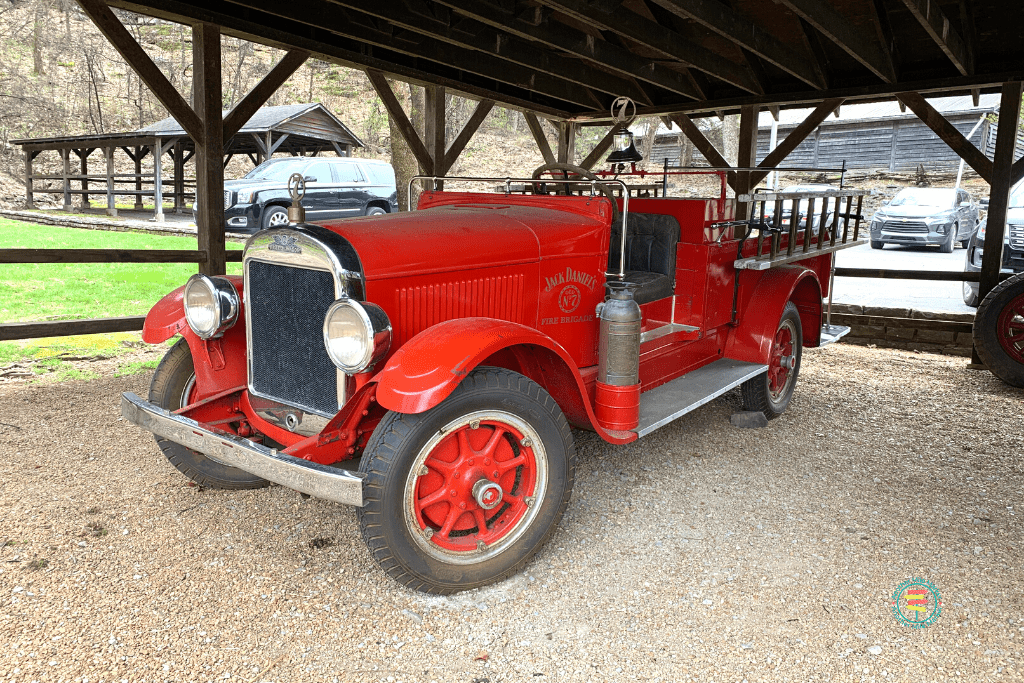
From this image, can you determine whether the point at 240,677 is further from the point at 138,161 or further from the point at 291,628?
the point at 138,161

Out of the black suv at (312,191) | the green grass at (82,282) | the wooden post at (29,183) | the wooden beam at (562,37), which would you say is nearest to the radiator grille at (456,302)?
the wooden beam at (562,37)

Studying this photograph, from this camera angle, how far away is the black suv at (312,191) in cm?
1373

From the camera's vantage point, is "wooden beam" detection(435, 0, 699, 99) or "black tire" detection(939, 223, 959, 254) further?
"black tire" detection(939, 223, 959, 254)

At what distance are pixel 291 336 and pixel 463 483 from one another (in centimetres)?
92

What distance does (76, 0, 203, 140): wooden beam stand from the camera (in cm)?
424

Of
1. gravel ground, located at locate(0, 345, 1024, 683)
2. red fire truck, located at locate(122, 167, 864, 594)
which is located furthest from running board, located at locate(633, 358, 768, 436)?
gravel ground, located at locate(0, 345, 1024, 683)

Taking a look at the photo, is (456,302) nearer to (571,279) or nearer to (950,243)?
(571,279)

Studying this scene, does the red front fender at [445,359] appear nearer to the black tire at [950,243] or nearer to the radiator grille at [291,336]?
the radiator grille at [291,336]

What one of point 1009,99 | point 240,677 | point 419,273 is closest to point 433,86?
point 419,273

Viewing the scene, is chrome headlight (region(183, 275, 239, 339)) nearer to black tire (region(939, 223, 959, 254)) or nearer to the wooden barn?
black tire (region(939, 223, 959, 254))

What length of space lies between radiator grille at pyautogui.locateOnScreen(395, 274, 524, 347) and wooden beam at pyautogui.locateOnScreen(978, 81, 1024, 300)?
4983mm

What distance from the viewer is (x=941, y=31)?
15.9 ft

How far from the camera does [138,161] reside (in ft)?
59.8

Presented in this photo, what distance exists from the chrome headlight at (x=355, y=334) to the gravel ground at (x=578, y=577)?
2.78ft
